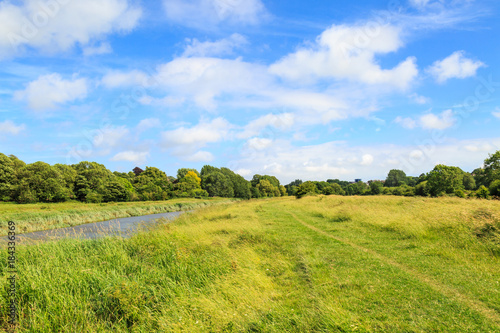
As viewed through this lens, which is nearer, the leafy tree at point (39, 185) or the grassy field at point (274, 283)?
the grassy field at point (274, 283)

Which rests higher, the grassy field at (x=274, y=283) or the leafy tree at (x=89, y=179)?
the leafy tree at (x=89, y=179)

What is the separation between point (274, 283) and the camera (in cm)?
783

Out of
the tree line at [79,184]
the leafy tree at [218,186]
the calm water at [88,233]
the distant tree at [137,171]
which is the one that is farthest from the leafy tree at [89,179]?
the calm water at [88,233]

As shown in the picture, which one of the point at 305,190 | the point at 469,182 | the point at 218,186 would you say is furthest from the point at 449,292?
the point at 218,186

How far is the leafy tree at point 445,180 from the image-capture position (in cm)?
5656

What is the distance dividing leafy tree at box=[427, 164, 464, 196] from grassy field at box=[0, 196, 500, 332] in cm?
5452

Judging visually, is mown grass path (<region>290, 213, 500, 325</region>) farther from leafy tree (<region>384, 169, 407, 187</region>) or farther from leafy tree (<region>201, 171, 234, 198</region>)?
leafy tree (<region>384, 169, 407, 187</region>)

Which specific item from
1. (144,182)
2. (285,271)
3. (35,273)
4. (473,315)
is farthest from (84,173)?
(473,315)

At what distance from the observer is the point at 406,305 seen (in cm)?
585

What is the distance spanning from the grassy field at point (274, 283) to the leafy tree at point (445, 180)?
54.5 m

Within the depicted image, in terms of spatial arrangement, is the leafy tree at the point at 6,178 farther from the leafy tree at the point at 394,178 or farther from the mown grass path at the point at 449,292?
the leafy tree at the point at 394,178

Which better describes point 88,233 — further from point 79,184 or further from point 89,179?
point 89,179

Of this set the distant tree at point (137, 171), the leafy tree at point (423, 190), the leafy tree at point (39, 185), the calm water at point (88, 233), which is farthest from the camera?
the distant tree at point (137, 171)

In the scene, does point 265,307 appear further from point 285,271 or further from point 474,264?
point 474,264
